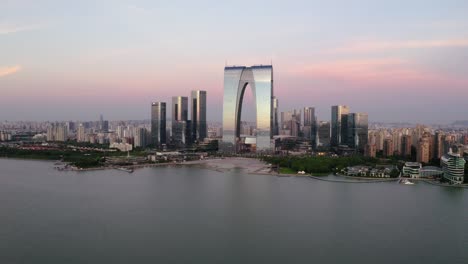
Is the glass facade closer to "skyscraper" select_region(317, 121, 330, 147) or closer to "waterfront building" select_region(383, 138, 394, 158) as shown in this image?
"skyscraper" select_region(317, 121, 330, 147)

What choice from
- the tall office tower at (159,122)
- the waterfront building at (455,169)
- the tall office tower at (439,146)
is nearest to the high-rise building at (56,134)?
the tall office tower at (159,122)

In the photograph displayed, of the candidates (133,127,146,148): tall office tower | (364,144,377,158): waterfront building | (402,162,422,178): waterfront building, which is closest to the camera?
(402,162,422,178): waterfront building

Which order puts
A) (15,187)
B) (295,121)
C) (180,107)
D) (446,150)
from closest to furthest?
(15,187) → (446,150) → (180,107) → (295,121)

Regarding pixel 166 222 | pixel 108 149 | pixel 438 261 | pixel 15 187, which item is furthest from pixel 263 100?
pixel 438 261

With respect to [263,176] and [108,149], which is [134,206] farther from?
[108,149]

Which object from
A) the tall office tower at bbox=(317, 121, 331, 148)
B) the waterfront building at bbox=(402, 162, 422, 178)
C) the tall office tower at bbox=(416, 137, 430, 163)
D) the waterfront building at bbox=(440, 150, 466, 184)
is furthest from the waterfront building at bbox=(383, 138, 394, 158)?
the waterfront building at bbox=(440, 150, 466, 184)
